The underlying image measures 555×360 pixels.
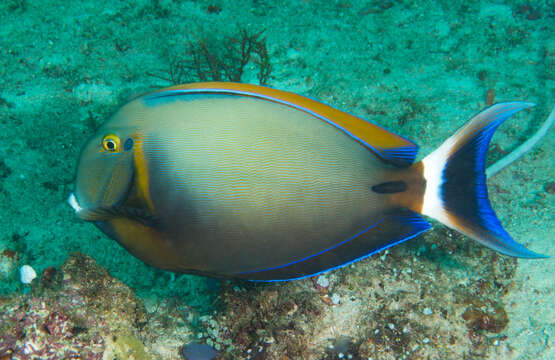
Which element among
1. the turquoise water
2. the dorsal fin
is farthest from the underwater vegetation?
the dorsal fin

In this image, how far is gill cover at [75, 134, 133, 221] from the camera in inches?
58.2

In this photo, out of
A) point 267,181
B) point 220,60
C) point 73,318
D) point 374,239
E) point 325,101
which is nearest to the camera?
point 267,181

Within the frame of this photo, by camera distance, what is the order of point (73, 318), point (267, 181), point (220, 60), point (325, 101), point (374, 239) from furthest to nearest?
point (220, 60), point (325, 101), point (73, 318), point (374, 239), point (267, 181)

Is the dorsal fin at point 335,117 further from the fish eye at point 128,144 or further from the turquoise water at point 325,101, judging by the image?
the turquoise water at point 325,101

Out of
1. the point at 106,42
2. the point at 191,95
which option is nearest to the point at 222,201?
the point at 191,95

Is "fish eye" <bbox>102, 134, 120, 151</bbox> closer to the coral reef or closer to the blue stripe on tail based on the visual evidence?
the coral reef

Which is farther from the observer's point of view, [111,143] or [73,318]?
[73,318]

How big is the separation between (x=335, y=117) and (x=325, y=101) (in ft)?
8.58

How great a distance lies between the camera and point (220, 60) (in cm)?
463

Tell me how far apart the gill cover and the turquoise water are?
0.76 metres

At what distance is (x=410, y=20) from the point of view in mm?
5125

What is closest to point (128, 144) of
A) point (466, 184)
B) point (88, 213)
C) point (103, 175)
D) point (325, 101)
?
point (103, 175)

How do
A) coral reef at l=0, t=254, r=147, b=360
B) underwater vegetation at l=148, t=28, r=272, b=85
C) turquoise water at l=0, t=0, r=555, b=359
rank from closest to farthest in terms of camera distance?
coral reef at l=0, t=254, r=147, b=360 < turquoise water at l=0, t=0, r=555, b=359 < underwater vegetation at l=148, t=28, r=272, b=85

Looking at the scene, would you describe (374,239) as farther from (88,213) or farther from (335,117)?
(88,213)
